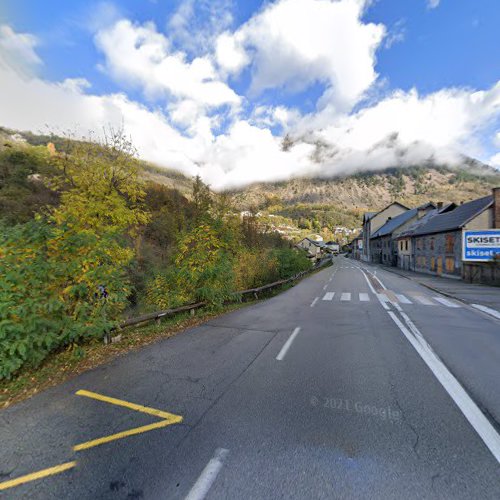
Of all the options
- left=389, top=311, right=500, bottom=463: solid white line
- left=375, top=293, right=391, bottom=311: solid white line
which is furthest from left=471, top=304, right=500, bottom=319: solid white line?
left=389, top=311, right=500, bottom=463: solid white line

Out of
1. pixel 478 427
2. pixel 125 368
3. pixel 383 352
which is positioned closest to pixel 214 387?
pixel 125 368

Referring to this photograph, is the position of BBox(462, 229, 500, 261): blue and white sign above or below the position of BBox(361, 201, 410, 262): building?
below

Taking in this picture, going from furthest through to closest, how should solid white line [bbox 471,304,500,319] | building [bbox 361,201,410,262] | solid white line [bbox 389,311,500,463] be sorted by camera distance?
building [bbox 361,201,410,262] → solid white line [bbox 471,304,500,319] → solid white line [bbox 389,311,500,463]

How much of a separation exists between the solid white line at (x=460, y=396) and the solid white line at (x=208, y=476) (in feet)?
9.86

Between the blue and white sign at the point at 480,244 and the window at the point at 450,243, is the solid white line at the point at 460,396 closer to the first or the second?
the blue and white sign at the point at 480,244

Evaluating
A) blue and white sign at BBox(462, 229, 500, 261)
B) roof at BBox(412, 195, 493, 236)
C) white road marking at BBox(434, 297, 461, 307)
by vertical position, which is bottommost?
white road marking at BBox(434, 297, 461, 307)

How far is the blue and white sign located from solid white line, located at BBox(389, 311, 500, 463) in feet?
67.7

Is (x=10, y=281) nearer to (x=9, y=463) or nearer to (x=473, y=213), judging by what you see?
(x=9, y=463)

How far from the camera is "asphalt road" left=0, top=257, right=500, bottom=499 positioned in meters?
2.37

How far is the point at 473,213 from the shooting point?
74.2 ft

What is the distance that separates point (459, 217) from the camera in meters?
24.6

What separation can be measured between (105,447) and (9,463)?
0.94m

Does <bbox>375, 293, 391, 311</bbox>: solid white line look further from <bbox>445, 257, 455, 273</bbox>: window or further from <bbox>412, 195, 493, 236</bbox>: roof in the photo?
<bbox>412, 195, 493, 236</bbox>: roof

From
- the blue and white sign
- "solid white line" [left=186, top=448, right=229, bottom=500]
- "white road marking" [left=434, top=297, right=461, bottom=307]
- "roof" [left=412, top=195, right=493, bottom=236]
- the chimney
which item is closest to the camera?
"solid white line" [left=186, top=448, right=229, bottom=500]
